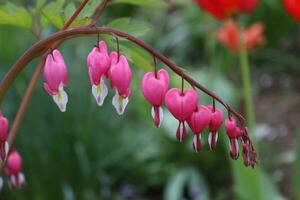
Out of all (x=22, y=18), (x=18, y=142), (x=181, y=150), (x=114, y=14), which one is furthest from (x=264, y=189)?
(x=114, y=14)

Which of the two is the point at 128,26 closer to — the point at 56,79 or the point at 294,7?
the point at 56,79

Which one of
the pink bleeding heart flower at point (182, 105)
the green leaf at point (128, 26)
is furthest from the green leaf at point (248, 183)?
the pink bleeding heart flower at point (182, 105)

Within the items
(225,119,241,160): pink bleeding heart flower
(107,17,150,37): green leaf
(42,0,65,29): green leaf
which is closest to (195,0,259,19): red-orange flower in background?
(107,17,150,37): green leaf

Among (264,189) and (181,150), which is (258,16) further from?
(264,189)

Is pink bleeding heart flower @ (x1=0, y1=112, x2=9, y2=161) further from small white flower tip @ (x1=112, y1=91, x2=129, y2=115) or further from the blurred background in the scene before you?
the blurred background

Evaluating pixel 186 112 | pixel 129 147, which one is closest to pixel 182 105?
pixel 186 112
